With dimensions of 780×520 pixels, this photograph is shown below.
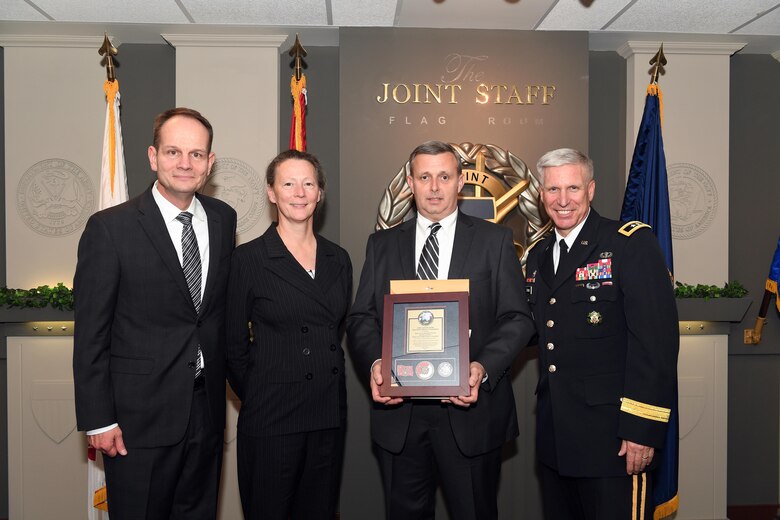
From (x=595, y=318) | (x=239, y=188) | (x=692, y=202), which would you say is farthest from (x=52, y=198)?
(x=692, y=202)

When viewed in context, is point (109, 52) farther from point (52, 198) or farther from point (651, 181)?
point (651, 181)

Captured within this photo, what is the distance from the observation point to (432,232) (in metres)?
2.37

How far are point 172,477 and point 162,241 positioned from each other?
0.89 metres

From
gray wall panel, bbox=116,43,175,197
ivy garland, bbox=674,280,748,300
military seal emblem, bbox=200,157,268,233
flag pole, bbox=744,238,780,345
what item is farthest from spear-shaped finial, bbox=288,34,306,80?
flag pole, bbox=744,238,780,345

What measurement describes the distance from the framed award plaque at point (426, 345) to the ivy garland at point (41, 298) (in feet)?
8.23

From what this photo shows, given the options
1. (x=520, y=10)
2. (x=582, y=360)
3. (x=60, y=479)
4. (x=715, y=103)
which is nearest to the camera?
(x=582, y=360)

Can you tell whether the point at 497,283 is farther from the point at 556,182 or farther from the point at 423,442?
the point at 423,442

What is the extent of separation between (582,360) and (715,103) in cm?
294

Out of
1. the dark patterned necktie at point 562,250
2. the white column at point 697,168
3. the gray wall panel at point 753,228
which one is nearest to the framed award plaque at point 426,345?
the dark patterned necktie at point 562,250

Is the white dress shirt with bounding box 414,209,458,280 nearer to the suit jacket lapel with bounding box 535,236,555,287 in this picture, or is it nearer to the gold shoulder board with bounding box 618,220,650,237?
the suit jacket lapel with bounding box 535,236,555,287

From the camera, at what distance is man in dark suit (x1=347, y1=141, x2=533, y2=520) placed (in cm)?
221

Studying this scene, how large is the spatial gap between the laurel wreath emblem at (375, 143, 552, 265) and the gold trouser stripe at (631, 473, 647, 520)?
5.96ft

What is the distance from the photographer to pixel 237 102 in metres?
4.02

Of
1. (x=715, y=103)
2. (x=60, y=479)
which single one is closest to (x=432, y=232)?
(x=715, y=103)
